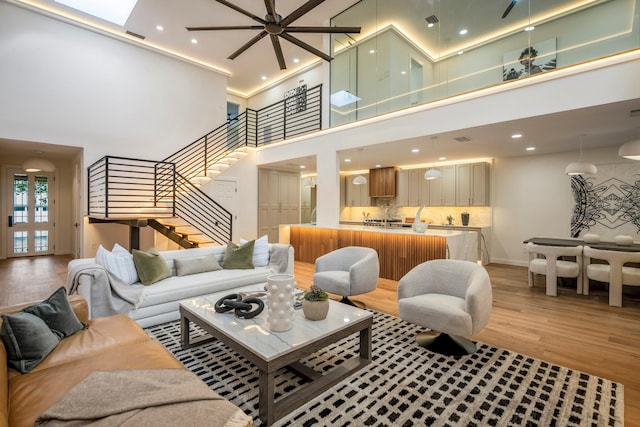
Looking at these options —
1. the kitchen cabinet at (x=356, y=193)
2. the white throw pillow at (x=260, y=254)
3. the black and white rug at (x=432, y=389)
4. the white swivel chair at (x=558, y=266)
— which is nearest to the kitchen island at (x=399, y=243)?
the white swivel chair at (x=558, y=266)

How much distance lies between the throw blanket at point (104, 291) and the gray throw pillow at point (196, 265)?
742mm

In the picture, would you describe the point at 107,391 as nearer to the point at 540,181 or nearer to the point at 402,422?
the point at 402,422

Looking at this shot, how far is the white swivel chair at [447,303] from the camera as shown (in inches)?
100

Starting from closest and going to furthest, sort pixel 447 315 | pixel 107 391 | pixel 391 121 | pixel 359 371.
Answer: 1. pixel 107 391
2. pixel 359 371
3. pixel 447 315
4. pixel 391 121

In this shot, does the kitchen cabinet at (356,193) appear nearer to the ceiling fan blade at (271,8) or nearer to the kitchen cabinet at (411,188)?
the kitchen cabinet at (411,188)

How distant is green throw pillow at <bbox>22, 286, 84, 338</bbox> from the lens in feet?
6.40

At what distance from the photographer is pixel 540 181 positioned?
6828mm

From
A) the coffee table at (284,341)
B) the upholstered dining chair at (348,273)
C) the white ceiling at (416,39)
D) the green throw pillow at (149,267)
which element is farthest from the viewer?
the white ceiling at (416,39)

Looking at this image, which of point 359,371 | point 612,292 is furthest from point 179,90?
point 612,292

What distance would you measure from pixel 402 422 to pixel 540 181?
7.03 m

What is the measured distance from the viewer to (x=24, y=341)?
1.71m

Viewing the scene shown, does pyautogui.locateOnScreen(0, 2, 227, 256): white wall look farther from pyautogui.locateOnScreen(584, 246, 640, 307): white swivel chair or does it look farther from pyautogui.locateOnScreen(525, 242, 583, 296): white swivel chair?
pyautogui.locateOnScreen(584, 246, 640, 307): white swivel chair

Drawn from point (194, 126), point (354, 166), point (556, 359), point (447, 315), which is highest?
point (194, 126)

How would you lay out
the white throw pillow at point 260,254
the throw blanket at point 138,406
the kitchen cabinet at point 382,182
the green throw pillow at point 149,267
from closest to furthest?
the throw blanket at point 138,406 < the green throw pillow at point 149,267 < the white throw pillow at point 260,254 < the kitchen cabinet at point 382,182
